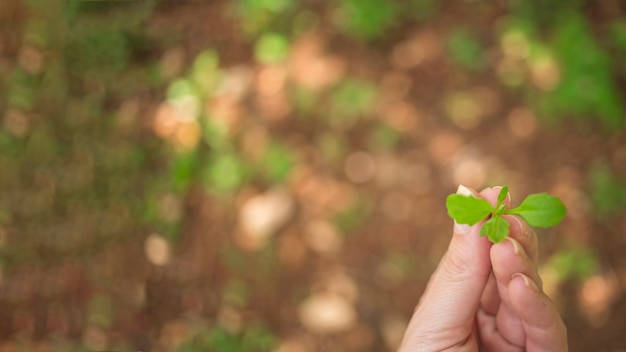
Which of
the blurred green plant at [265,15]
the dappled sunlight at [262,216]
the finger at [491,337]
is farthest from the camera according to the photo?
the blurred green plant at [265,15]

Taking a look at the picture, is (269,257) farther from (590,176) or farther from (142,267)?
(590,176)

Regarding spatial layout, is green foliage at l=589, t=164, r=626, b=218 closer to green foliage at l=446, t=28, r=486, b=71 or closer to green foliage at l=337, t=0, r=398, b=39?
green foliage at l=446, t=28, r=486, b=71

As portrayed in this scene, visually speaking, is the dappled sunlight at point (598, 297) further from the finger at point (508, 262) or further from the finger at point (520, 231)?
the finger at point (520, 231)

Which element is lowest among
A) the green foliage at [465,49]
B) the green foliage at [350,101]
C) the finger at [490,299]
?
the finger at [490,299]

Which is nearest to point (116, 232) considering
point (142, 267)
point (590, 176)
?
point (142, 267)

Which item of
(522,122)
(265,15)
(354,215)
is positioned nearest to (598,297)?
(522,122)

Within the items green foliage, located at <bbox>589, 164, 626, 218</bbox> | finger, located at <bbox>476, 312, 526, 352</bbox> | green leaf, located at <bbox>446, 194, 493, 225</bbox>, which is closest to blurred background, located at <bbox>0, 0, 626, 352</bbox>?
green foliage, located at <bbox>589, 164, 626, 218</bbox>

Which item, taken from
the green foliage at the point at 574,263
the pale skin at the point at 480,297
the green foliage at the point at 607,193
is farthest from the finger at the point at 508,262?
the green foliage at the point at 607,193
